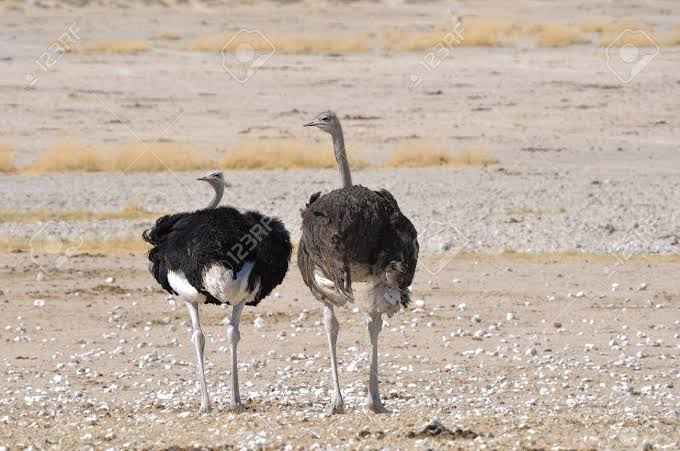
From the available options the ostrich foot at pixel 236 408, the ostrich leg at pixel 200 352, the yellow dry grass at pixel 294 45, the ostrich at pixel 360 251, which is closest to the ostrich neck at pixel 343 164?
the ostrich at pixel 360 251

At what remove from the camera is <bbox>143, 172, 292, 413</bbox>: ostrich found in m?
8.62

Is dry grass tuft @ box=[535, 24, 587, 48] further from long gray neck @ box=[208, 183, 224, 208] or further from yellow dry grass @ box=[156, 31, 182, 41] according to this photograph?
long gray neck @ box=[208, 183, 224, 208]

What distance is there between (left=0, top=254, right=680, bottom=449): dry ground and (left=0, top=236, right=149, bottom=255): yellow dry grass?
1.93 ft

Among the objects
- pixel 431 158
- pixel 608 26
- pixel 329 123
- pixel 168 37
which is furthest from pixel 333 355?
pixel 608 26

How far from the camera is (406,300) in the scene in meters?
8.48

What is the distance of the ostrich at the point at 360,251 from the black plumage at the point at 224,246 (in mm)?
308

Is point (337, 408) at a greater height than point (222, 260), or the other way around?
point (222, 260)

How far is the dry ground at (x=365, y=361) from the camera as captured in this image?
313 inches

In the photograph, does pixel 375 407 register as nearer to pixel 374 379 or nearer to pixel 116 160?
pixel 374 379

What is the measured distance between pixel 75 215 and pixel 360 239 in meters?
9.23

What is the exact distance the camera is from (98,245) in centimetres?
1544

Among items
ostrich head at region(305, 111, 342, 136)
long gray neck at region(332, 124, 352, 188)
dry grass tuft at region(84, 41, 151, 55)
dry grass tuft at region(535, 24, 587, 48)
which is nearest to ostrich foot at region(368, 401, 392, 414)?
long gray neck at region(332, 124, 352, 188)

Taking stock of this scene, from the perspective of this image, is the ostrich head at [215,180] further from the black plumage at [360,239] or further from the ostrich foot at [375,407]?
the ostrich foot at [375,407]

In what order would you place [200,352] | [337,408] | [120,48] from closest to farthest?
[337,408]
[200,352]
[120,48]
